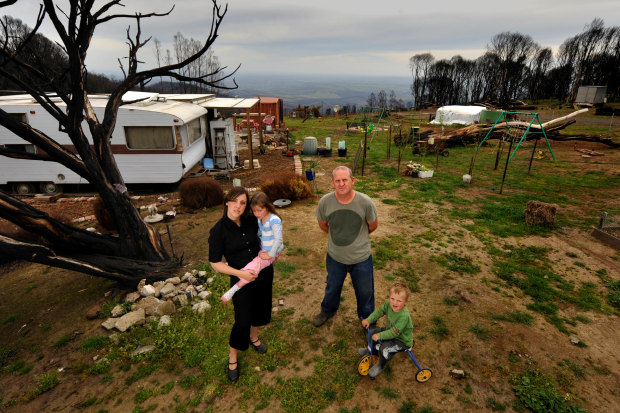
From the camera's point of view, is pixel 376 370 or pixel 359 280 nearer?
pixel 376 370

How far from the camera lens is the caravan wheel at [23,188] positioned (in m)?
11.0

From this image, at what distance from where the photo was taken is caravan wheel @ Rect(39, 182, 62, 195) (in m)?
11.1

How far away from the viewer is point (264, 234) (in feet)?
10.7

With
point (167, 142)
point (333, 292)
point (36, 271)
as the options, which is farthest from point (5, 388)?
point (167, 142)

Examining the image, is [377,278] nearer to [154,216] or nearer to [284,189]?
[284,189]

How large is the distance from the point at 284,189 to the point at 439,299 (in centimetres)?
642

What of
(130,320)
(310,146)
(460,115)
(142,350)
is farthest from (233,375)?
(460,115)

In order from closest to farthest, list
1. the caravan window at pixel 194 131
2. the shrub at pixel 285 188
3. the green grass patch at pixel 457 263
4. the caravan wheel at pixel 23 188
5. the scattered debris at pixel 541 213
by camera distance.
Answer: the green grass patch at pixel 457 263 < the scattered debris at pixel 541 213 < the shrub at pixel 285 188 < the caravan wheel at pixel 23 188 < the caravan window at pixel 194 131

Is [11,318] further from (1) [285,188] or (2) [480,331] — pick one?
(2) [480,331]

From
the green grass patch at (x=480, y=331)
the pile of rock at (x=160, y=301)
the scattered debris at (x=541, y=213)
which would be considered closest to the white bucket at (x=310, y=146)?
the scattered debris at (x=541, y=213)

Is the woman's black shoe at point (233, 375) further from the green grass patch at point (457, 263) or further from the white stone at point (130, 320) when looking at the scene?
the green grass patch at point (457, 263)

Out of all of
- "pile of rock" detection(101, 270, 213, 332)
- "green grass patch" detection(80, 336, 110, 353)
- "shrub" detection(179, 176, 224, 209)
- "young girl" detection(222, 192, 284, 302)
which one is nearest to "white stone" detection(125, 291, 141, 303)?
"pile of rock" detection(101, 270, 213, 332)

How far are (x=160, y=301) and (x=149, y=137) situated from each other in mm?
7942

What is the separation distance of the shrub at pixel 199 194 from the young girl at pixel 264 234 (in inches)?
276
